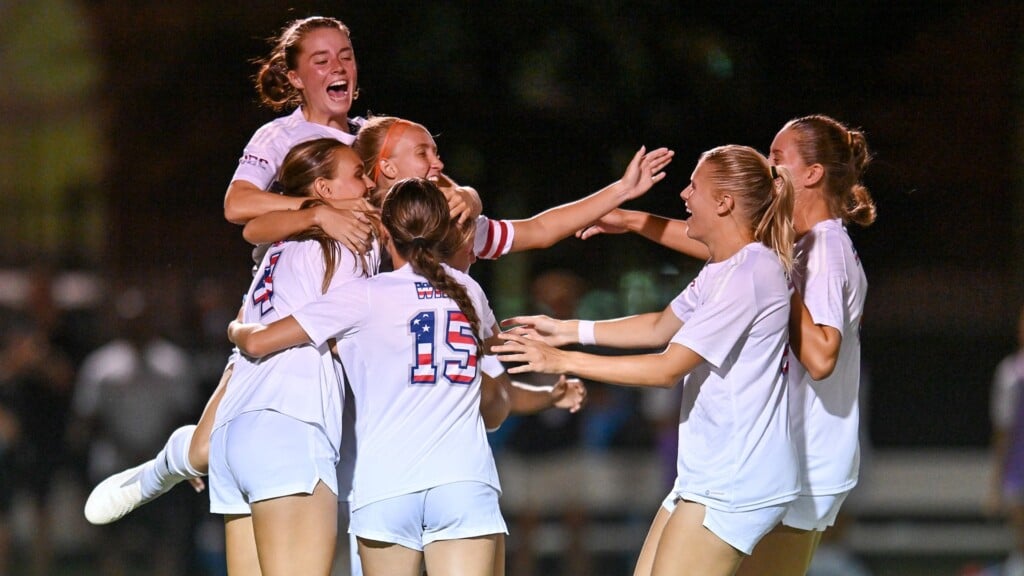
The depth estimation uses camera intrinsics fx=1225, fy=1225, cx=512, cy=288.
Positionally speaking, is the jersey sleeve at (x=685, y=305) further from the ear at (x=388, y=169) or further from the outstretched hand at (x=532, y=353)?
the ear at (x=388, y=169)

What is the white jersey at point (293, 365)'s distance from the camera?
9.53 feet

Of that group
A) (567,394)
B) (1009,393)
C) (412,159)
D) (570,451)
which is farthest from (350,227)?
(1009,393)

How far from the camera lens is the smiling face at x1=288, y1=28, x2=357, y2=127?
3.32 metres

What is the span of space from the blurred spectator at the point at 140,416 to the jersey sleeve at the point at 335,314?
4.28 metres

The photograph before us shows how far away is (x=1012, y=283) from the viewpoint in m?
7.95

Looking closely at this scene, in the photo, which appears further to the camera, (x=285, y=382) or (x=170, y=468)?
(x=170, y=468)

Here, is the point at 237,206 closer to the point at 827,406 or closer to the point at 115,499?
the point at 115,499

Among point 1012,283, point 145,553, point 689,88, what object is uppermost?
point 689,88

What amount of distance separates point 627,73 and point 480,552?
5.00 m

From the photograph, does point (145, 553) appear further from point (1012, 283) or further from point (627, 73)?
point (1012, 283)

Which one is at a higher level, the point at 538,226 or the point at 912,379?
the point at 538,226

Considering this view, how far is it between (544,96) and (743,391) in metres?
4.81

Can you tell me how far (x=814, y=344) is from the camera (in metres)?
2.90

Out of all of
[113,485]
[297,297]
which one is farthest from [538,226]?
[113,485]
